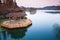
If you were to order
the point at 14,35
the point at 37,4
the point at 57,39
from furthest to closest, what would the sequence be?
the point at 37,4, the point at 14,35, the point at 57,39

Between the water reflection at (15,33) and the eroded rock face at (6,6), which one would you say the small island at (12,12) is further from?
the water reflection at (15,33)

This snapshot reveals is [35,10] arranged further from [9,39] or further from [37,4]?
[9,39]

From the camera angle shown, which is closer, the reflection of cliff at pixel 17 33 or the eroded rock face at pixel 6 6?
the reflection of cliff at pixel 17 33

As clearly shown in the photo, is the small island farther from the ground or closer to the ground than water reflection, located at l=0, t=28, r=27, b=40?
farther from the ground

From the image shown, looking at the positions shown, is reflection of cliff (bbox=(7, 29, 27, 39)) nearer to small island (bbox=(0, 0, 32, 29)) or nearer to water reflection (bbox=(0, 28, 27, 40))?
water reflection (bbox=(0, 28, 27, 40))

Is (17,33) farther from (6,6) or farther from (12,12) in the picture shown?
(6,6)

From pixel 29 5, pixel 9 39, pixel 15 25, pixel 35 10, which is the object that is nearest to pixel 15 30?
pixel 15 25

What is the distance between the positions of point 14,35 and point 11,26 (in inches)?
19.4

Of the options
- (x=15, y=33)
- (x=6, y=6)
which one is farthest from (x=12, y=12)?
(x=6, y=6)

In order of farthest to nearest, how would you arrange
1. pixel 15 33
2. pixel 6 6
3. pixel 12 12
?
pixel 6 6
pixel 12 12
pixel 15 33

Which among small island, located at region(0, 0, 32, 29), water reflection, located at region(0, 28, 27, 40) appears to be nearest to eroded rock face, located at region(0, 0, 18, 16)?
small island, located at region(0, 0, 32, 29)

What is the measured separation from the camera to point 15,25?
4.10 metres

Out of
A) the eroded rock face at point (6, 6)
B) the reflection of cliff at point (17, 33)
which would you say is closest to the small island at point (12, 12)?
the eroded rock face at point (6, 6)

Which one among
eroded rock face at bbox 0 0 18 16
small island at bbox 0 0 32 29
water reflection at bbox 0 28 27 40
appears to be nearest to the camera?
water reflection at bbox 0 28 27 40
